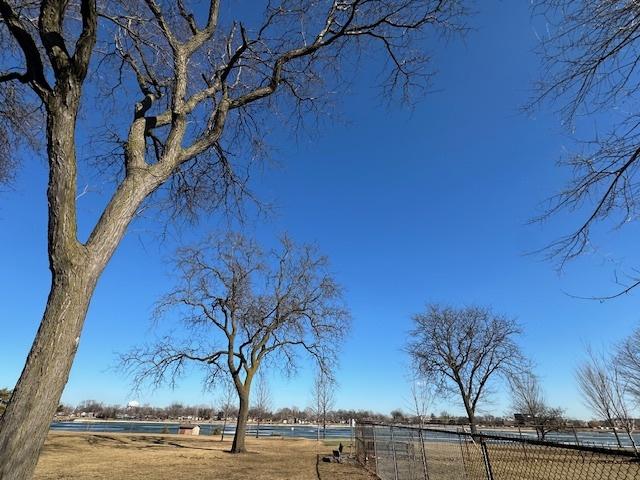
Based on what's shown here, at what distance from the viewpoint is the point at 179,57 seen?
213 inches

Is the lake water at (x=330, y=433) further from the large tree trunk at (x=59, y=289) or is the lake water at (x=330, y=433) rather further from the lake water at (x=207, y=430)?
the large tree trunk at (x=59, y=289)

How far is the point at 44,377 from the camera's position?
2980mm

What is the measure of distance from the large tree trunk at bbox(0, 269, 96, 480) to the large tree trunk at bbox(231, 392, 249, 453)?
17.8 metres

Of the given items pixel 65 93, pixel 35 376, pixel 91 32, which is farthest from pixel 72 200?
pixel 91 32

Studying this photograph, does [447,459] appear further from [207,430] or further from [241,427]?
[207,430]

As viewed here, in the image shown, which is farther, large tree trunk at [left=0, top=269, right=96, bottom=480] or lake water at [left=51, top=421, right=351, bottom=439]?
lake water at [left=51, top=421, right=351, bottom=439]

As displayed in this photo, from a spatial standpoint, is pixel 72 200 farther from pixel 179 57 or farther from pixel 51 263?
pixel 179 57

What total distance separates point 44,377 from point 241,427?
1873 cm

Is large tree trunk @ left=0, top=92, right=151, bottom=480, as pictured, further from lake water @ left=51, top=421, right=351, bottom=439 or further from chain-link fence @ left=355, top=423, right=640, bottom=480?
lake water @ left=51, top=421, right=351, bottom=439

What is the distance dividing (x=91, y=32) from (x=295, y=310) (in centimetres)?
1914

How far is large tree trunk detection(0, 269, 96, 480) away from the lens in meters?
2.75

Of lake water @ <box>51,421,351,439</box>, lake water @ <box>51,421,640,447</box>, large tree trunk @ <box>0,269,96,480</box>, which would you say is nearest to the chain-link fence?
lake water @ <box>51,421,640,447</box>

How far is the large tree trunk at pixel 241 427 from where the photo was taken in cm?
1914

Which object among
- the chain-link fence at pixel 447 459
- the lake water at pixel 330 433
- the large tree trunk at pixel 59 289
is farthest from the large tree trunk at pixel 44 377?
the chain-link fence at pixel 447 459
